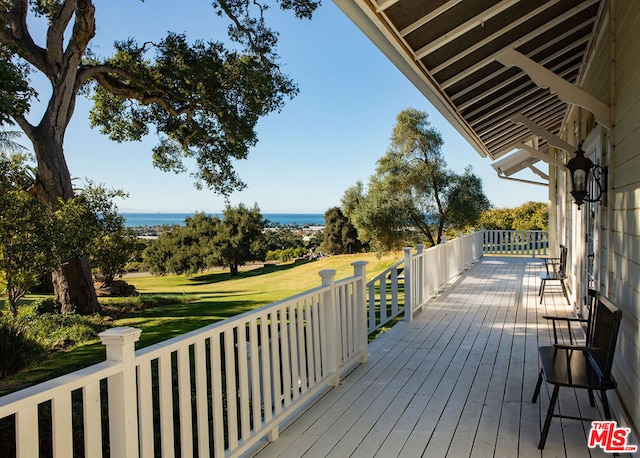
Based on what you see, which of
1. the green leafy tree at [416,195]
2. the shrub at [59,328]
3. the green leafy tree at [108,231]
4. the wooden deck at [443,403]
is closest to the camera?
the wooden deck at [443,403]

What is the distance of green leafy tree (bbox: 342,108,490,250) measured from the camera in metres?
14.8

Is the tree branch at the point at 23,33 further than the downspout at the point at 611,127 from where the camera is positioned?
Yes

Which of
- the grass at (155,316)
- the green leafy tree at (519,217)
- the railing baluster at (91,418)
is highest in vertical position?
the green leafy tree at (519,217)

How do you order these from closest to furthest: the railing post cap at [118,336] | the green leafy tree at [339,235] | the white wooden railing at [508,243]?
1. the railing post cap at [118,336]
2. the white wooden railing at [508,243]
3. the green leafy tree at [339,235]

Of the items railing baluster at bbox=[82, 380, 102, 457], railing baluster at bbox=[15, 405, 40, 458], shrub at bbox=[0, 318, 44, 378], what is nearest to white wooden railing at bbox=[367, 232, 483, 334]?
railing baluster at bbox=[82, 380, 102, 457]

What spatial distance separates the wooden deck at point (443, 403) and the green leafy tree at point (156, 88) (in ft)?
27.5

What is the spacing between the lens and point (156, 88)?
12117 millimetres

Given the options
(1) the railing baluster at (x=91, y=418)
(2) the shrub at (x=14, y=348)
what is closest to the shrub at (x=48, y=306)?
(2) the shrub at (x=14, y=348)

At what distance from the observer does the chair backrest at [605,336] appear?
2.56 meters

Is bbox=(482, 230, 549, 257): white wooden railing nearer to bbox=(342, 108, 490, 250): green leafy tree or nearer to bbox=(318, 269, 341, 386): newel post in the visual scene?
bbox=(342, 108, 490, 250): green leafy tree

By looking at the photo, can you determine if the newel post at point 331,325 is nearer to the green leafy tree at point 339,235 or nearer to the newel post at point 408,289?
the newel post at point 408,289

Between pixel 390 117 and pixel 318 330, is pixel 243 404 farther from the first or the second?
pixel 390 117

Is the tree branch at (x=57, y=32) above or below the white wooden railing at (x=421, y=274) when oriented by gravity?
above

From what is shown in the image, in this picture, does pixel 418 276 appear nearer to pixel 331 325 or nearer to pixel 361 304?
pixel 361 304
